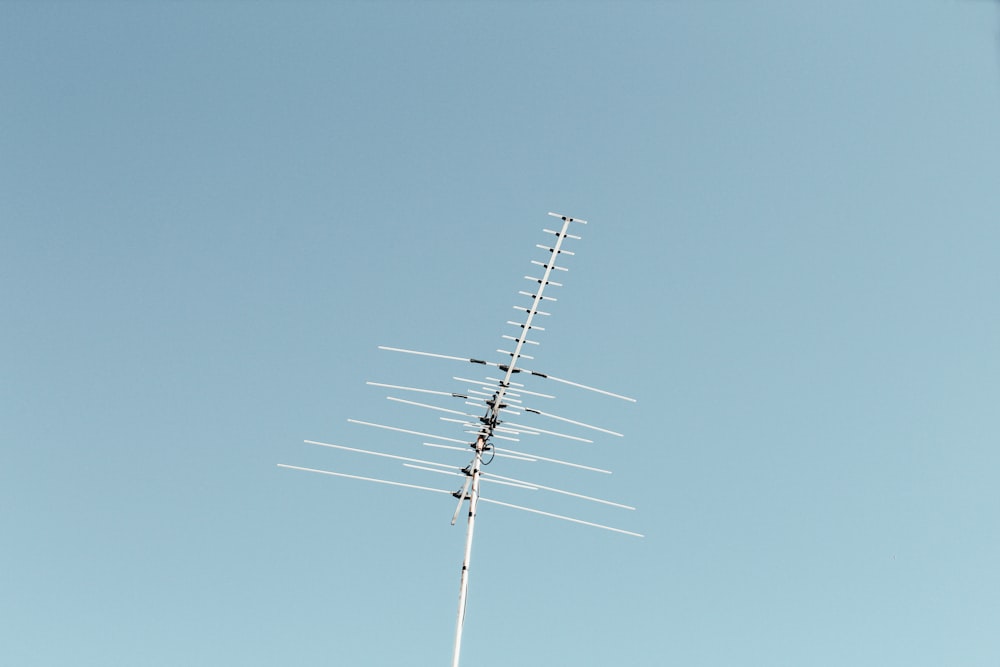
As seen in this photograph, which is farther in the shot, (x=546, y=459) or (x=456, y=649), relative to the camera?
(x=546, y=459)

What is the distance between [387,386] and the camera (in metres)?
Answer: 13.4

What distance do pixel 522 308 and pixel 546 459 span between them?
2031 mm

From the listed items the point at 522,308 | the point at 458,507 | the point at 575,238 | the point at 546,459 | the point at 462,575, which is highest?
the point at 575,238

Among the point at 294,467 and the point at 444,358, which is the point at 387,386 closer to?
the point at 444,358

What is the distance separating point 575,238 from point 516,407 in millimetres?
2499

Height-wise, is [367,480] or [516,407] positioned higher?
[516,407]

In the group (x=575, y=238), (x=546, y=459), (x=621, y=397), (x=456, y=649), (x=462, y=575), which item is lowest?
(x=456, y=649)

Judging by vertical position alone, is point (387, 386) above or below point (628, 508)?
above

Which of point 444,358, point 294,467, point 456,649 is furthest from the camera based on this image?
point 444,358

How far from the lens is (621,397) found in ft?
44.0

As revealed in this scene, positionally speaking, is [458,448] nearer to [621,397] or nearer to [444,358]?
[444,358]

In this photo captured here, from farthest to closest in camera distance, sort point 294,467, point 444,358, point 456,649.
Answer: point 444,358
point 294,467
point 456,649

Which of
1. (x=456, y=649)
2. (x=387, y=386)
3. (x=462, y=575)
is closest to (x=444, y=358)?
(x=387, y=386)

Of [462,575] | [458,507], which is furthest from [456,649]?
[458,507]
